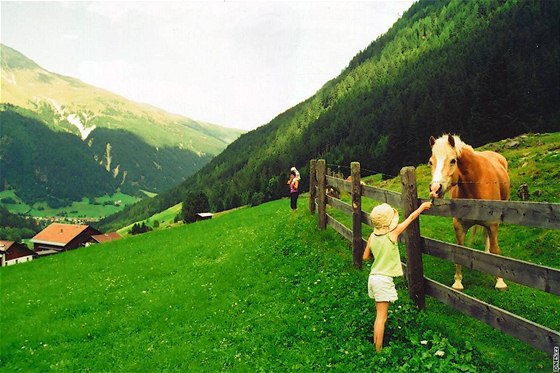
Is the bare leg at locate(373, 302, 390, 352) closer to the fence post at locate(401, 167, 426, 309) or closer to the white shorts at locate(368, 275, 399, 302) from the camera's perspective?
the white shorts at locate(368, 275, 399, 302)

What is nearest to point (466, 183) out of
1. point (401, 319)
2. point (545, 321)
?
point (545, 321)

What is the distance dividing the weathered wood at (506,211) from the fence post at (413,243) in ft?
1.75

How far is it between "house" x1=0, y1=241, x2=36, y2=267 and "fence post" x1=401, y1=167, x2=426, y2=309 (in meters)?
128

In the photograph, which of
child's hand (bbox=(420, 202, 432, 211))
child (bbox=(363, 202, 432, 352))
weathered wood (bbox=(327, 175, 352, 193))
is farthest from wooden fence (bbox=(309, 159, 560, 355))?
weathered wood (bbox=(327, 175, 352, 193))

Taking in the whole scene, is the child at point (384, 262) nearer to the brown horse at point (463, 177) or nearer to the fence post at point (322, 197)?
the brown horse at point (463, 177)

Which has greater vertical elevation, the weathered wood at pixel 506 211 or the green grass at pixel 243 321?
the weathered wood at pixel 506 211

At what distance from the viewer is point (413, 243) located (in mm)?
9203

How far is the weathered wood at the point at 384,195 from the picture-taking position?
9.90 meters

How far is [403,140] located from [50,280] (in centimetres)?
8278

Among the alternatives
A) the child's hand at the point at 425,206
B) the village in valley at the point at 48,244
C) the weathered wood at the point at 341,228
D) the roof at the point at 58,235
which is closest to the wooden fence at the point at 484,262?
the child's hand at the point at 425,206

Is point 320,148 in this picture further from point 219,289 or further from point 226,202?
point 219,289

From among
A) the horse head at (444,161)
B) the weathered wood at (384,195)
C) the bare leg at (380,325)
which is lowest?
the bare leg at (380,325)

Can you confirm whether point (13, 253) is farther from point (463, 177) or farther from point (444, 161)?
point (444, 161)

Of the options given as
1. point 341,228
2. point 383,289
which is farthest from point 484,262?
point 341,228
